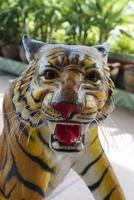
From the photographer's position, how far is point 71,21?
2676 millimetres

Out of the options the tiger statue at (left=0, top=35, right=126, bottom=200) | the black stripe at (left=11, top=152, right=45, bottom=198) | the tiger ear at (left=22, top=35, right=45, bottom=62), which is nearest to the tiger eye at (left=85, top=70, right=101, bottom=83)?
the tiger statue at (left=0, top=35, right=126, bottom=200)

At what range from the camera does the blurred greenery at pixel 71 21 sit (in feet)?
8.08

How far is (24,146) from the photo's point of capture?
0.65 m

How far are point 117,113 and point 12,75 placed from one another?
1.10 metres

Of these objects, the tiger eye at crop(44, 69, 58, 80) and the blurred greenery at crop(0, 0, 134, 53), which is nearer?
the tiger eye at crop(44, 69, 58, 80)

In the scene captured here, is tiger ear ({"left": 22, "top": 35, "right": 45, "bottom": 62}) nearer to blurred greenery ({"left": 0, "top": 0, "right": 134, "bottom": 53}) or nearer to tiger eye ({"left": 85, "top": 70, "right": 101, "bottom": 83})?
tiger eye ({"left": 85, "top": 70, "right": 101, "bottom": 83})

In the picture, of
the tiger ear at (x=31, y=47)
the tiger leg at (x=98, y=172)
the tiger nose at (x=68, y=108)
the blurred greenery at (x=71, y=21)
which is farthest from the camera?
the blurred greenery at (x=71, y=21)

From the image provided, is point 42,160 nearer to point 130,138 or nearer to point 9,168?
point 9,168

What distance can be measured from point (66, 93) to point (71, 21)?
2239 mm

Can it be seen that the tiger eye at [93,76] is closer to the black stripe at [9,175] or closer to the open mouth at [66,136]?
the open mouth at [66,136]

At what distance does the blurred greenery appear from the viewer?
2463 millimetres

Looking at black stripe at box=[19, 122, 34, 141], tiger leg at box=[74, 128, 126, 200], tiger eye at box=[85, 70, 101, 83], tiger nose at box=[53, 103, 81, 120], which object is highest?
tiger eye at box=[85, 70, 101, 83]

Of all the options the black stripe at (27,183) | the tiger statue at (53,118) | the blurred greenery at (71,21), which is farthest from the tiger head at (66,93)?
the blurred greenery at (71,21)

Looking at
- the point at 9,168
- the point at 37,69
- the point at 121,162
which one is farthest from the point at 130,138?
the point at 37,69
